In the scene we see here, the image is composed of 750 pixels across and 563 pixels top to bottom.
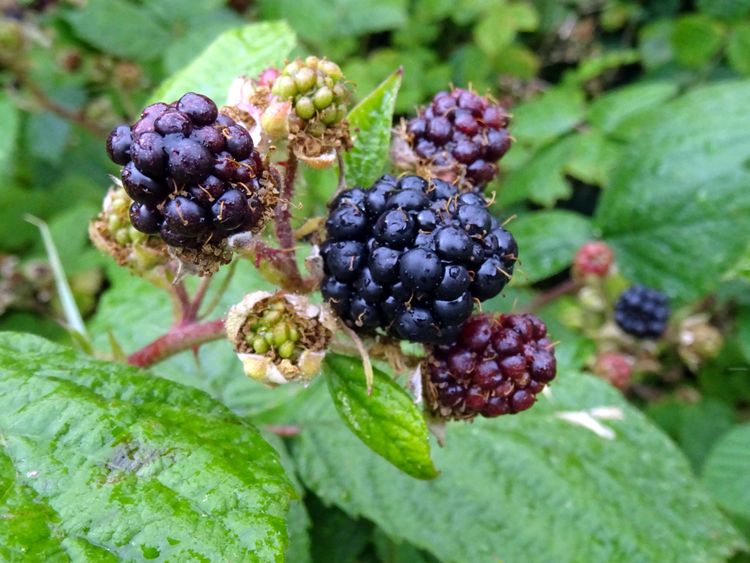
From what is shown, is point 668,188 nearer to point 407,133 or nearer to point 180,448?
point 407,133

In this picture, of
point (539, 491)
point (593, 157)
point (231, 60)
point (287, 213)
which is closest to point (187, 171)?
point (287, 213)

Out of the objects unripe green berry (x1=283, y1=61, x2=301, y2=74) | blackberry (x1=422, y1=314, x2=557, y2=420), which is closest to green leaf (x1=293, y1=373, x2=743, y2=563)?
blackberry (x1=422, y1=314, x2=557, y2=420)

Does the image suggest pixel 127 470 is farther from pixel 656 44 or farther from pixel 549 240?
pixel 656 44

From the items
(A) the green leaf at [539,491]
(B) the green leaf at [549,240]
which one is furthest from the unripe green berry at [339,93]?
(B) the green leaf at [549,240]

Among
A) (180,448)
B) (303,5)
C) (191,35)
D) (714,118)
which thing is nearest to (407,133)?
(180,448)

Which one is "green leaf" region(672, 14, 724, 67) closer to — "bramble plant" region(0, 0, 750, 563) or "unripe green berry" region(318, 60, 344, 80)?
"bramble plant" region(0, 0, 750, 563)

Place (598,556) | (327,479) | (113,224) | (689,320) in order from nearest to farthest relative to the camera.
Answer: (113,224) → (598,556) → (327,479) → (689,320)
